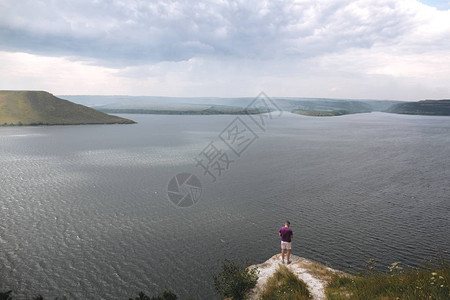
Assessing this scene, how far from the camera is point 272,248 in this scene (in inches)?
771

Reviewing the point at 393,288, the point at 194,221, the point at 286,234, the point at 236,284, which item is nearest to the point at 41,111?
the point at 194,221

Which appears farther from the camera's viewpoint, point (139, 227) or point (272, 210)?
point (272, 210)

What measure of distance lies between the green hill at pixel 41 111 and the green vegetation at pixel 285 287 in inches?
5978

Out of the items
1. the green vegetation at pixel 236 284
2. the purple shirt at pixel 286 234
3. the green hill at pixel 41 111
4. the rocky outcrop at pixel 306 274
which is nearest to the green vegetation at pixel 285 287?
the rocky outcrop at pixel 306 274

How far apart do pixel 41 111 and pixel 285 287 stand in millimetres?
173053

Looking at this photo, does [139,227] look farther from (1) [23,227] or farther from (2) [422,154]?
(2) [422,154]

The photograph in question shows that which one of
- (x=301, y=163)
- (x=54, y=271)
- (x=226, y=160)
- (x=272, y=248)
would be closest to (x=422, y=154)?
(x=301, y=163)

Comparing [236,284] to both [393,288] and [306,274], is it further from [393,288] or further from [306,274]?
[393,288]

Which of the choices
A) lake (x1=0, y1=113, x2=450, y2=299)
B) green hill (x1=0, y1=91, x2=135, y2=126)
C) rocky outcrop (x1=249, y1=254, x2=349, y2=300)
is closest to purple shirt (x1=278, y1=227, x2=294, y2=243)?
rocky outcrop (x1=249, y1=254, x2=349, y2=300)

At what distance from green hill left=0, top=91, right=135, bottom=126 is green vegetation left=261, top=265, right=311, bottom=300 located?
152 m

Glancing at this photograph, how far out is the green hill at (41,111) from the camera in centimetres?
Answer: 13712

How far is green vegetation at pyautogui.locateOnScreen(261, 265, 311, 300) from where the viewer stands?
1186 centimetres

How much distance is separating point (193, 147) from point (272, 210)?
44293mm

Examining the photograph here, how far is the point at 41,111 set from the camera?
150 metres
